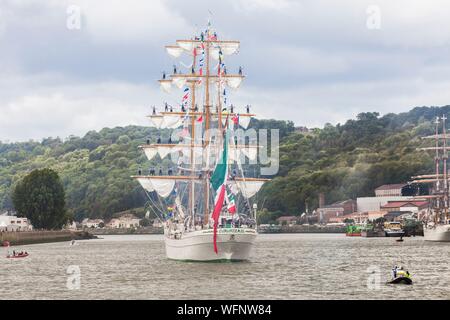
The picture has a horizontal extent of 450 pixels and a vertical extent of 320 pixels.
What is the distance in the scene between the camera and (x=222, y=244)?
10106cm

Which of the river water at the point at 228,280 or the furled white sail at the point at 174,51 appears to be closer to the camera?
the river water at the point at 228,280

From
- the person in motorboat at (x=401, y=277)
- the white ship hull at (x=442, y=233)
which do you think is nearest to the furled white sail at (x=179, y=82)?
the person in motorboat at (x=401, y=277)

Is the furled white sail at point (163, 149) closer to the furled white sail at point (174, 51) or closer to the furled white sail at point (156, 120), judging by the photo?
the furled white sail at point (156, 120)

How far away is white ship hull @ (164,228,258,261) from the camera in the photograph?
101 meters

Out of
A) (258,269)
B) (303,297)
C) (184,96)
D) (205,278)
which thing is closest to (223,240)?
(258,269)

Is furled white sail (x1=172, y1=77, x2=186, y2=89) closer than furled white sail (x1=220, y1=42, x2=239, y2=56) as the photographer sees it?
No

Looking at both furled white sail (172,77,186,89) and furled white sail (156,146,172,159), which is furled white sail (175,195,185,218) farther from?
furled white sail (172,77,186,89)

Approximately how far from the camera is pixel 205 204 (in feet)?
381

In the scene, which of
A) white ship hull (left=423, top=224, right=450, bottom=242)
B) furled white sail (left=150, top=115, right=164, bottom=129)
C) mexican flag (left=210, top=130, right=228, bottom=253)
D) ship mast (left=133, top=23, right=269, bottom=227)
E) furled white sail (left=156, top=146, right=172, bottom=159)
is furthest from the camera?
white ship hull (left=423, top=224, right=450, bottom=242)

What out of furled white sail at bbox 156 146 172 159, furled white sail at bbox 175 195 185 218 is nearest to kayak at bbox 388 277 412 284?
furled white sail at bbox 175 195 185 218

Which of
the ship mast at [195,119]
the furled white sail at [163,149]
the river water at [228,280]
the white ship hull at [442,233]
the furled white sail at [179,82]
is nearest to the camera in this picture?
the river water at [228,280]

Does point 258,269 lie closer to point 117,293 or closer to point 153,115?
point 117,293

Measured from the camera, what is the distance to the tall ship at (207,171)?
10106cm
